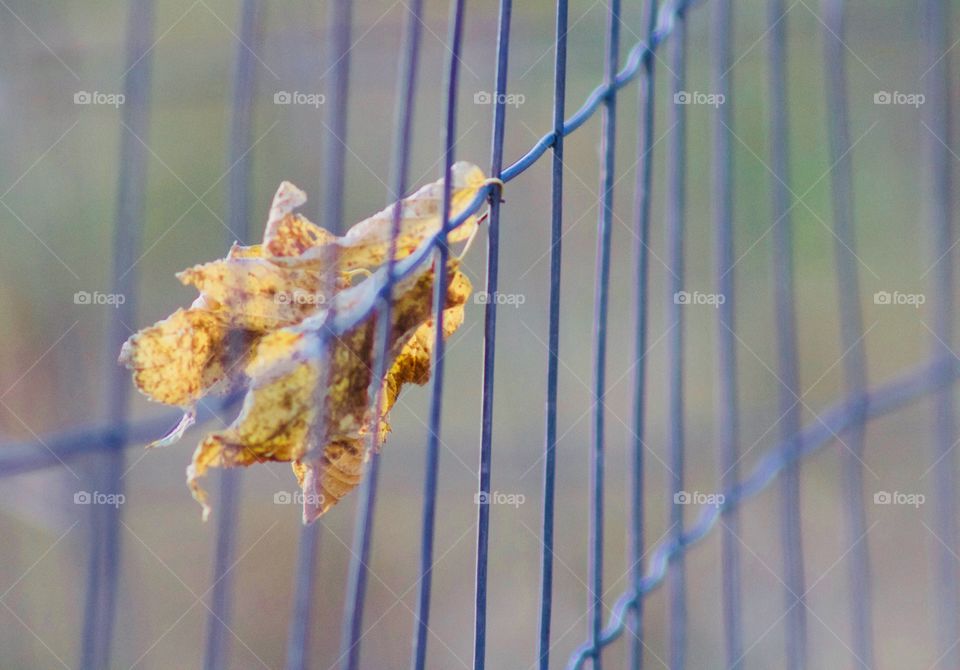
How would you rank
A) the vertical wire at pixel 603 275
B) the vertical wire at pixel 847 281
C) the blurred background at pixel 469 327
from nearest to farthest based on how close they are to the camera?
the vertical wire at pixel 603 275
the vertical wire at pixel 847 281
the blurred background at pixel 469 327

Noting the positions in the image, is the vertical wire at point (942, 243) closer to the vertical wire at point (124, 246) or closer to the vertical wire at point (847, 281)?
the vertical wire at point (847, 281)

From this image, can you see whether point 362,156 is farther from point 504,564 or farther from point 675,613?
point 675,613

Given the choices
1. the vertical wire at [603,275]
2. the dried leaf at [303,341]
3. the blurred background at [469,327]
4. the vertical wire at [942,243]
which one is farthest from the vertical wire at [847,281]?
the blurred background at [469,327]

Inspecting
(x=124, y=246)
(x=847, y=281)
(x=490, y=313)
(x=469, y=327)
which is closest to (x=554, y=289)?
(x=490, y=313)

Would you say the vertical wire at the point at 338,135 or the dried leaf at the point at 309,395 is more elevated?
the vertical wire at the point at 338,135

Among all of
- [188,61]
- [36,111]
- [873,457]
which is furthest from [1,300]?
[873,457]

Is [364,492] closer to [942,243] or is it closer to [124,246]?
[124,246]

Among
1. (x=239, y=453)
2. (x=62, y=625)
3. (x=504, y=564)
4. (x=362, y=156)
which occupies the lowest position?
(x=62, y=625)

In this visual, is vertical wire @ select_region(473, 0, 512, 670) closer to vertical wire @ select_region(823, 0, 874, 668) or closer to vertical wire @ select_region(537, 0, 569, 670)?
vertical wire @ select_region(537, 0, 569, 670)
